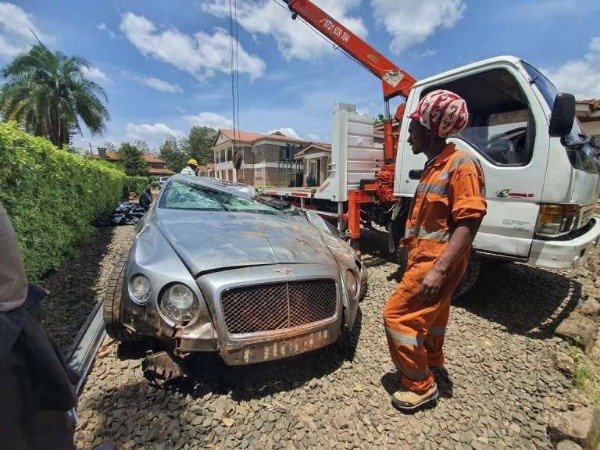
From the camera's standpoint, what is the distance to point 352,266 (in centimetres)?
280

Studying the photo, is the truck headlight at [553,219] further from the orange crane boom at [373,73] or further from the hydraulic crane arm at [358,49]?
the hydraulic crane arm at [358,49]

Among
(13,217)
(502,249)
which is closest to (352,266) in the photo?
(502,249)

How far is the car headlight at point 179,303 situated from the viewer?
81.7 inches

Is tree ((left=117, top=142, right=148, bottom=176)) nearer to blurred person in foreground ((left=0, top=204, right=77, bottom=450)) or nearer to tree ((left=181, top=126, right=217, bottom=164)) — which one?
tree ((left=181, top=126, right=217, bottom=164))

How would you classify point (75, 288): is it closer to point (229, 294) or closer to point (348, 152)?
point (229, 294)

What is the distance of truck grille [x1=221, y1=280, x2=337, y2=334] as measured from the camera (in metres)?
2.05

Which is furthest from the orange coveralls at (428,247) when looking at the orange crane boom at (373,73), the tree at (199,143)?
the tree at (199,143)

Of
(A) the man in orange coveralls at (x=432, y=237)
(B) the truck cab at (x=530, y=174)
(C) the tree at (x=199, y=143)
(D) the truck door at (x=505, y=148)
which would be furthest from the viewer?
(C) the tree at (x=199, y=143)

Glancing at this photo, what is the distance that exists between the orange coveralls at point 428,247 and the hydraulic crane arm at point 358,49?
383 centimetres

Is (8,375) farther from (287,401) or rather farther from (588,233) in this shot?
(588,233)

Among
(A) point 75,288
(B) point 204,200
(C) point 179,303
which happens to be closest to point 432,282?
(C) point 179,303

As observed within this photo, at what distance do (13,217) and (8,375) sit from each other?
315cm

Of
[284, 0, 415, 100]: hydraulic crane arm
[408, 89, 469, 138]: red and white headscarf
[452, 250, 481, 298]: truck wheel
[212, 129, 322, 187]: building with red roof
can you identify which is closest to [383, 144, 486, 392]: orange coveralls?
[408, 89, 469, 138]: red and white headscarf

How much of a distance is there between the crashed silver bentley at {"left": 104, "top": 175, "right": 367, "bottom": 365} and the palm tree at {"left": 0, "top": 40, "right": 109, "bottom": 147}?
2208 centimetres
